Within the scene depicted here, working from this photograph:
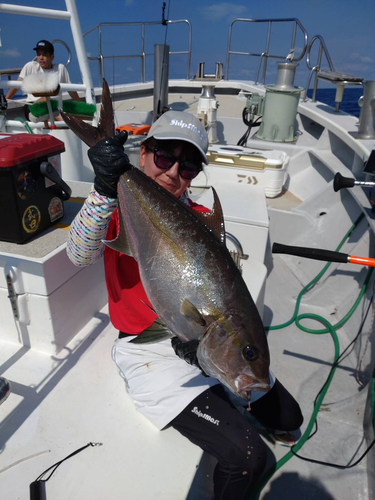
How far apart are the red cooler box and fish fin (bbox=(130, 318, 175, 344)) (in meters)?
1.15

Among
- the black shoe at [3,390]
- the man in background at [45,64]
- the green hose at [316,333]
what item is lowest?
the green hose at [316,333]

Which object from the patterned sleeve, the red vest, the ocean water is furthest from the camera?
the ocean water

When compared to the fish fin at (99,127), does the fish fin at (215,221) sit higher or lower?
lower

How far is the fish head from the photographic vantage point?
3.73ft

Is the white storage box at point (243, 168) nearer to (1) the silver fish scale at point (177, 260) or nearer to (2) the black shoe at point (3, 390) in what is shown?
(1) the silver fish scale at point (177, 260)

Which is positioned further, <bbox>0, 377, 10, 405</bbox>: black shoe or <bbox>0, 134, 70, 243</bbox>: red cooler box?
<bbox>0, 134, 70, 243</bbox>: red cooler box

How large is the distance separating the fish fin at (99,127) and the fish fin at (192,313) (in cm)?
83

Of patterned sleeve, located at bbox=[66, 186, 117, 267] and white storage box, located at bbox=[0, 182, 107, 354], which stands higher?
patterned sleeve, located at bbox=[66, 186, 117, 267]

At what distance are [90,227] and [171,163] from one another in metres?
0.49

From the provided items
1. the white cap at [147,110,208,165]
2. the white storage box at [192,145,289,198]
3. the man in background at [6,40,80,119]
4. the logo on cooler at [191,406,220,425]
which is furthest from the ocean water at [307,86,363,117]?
the logo on cooler at [191,406,220,425]

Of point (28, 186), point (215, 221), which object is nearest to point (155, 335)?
point (215, 221)

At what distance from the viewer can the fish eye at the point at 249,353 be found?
115 cm

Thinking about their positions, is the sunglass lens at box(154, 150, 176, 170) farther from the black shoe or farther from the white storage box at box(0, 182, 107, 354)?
the black shoe

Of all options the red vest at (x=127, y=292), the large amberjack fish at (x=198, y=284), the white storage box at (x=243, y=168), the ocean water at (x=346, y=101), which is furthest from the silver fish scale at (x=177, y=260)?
the ocean water at (x=346, y=101)
